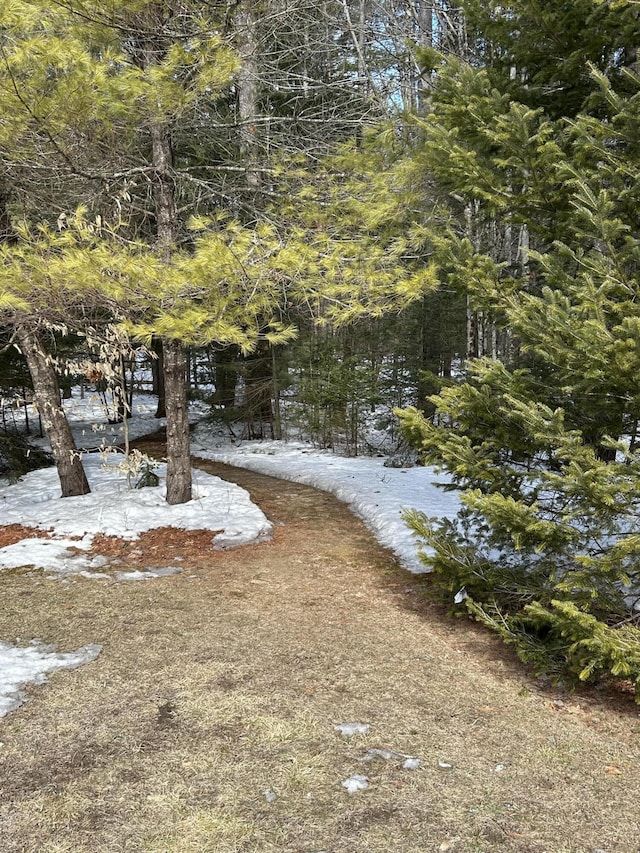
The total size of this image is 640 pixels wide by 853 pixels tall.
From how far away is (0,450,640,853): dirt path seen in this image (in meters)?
2.70

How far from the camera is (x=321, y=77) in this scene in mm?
Answer: 13008

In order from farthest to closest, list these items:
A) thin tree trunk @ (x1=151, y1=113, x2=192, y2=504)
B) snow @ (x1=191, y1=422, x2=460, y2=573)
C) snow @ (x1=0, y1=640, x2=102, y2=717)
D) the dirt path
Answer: snow @ (x1=191, y1=422, x2=460, y2=573) < thin tree trunk @ (x1=151, y1=113, x2=192, y2=504) < snow @ (x1=0, y1=640, x2=102, y2=717) < the dirt path

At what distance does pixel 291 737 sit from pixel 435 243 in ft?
11.9

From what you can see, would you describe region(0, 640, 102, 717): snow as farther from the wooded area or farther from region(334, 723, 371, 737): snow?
the wooded area

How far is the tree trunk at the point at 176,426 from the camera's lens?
25.7 ft

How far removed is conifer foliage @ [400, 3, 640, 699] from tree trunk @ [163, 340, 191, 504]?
4267mm

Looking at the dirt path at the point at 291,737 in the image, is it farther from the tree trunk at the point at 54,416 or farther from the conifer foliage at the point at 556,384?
the tree trunk at the point at 54,416

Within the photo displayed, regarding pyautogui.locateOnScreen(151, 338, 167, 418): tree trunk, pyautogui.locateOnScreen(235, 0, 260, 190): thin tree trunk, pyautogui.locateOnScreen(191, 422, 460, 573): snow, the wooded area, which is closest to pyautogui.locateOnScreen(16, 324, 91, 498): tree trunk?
the wooded area

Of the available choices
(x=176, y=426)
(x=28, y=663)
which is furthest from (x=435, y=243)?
(x=176, y=426)

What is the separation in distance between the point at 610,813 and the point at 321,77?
14.3 m

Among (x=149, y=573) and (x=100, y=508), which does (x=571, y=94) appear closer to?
(x=149, y=573)

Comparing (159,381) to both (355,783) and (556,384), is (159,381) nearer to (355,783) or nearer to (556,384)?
(556,384)

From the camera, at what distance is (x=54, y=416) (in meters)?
8.62

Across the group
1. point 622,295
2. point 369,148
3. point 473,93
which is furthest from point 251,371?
point 622,295
